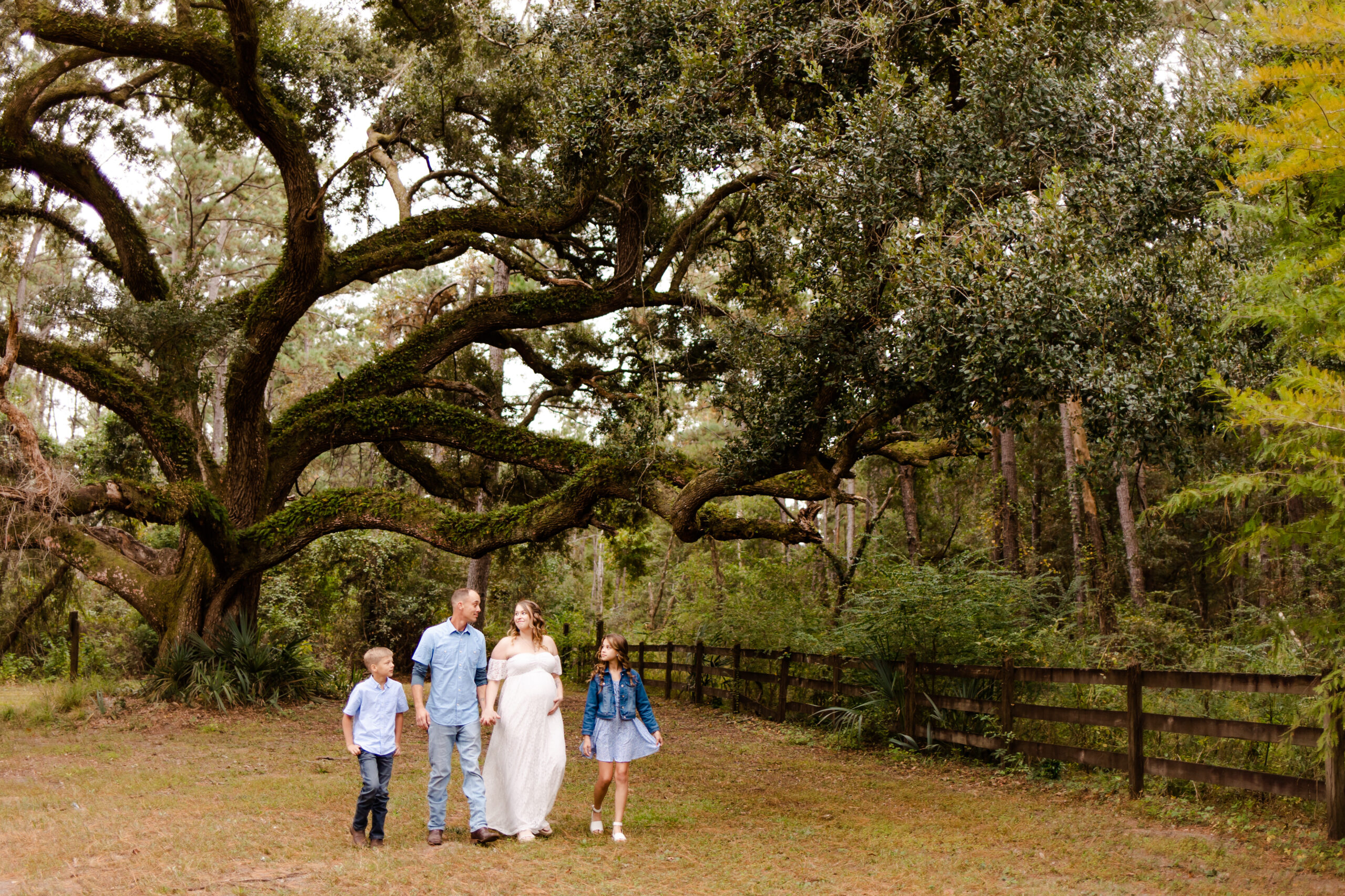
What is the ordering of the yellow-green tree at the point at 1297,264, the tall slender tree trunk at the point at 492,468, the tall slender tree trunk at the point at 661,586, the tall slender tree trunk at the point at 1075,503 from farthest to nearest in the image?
the tall slender tree trunk at the point at 661,586, the tall slender tree trunk at the point at 1075,503, the tall slender tree trunk at the point at 492,468, the yellow-green tree at the point at 1297,264

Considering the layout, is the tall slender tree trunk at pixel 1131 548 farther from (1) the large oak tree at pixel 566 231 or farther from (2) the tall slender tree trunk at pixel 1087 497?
(1) the large oak tree at pixel 566 231

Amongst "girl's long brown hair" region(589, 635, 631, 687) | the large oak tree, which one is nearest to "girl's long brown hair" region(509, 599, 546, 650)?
"girl's long brown hair" region(589, 635, 631, 687)

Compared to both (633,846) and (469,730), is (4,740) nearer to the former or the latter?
(469,730)

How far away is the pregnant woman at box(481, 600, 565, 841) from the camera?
7.23m

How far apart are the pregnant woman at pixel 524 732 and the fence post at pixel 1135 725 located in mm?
4906

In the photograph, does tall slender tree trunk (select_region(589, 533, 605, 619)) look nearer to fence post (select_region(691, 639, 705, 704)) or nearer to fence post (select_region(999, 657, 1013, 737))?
fence post (select_region(691, 639, 705, 704))

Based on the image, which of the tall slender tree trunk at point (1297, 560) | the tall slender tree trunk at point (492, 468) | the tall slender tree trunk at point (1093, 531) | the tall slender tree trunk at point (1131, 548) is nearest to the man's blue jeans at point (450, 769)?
the tall slender tree trunk at point (1297, 560)

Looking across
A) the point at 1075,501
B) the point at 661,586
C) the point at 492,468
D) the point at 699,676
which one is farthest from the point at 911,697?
the point at 661,586

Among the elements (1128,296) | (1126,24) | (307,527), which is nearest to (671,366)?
(307,527)

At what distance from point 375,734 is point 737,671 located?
34.8 ft

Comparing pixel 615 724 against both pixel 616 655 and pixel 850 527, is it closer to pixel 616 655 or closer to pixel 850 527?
pixel 616 655

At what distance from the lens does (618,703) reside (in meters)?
7.35

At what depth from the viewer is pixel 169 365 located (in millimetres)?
13586

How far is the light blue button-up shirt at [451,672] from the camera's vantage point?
7.16m
